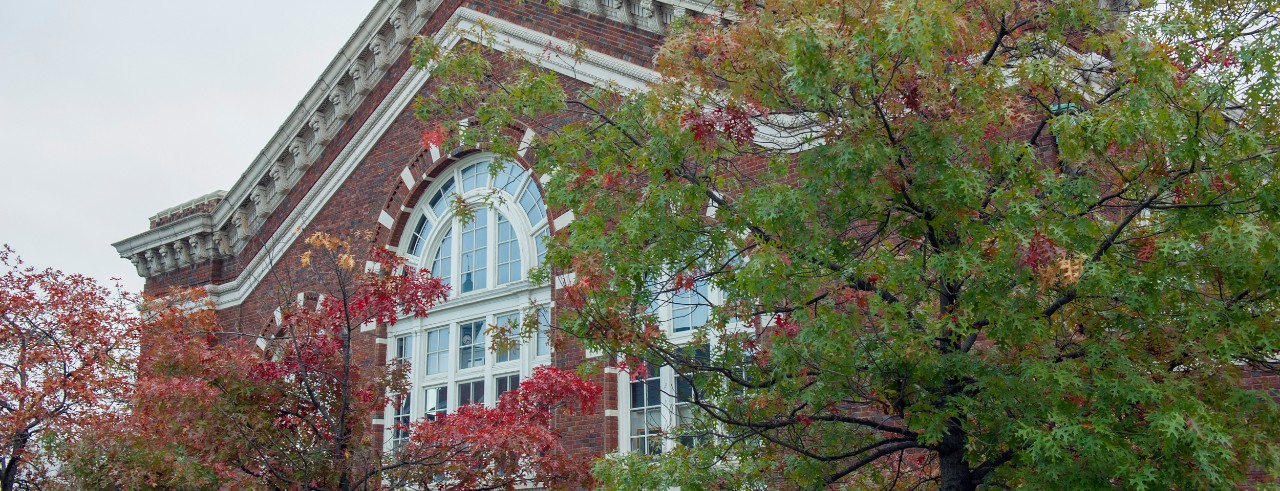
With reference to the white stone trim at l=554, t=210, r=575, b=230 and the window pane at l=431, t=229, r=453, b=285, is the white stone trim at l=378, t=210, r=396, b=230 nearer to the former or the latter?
the window pane at l=431, t=229, r=453, b=285

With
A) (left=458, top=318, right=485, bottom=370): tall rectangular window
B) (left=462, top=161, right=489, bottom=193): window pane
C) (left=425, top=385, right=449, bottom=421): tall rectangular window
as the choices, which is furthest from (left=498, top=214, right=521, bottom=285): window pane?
(left=425, top=385, right=449, bottom=421): tall rectangular window

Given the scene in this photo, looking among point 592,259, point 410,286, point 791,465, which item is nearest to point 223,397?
point 410,286

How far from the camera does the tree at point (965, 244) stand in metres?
6.79

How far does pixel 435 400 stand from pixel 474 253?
2.28 m

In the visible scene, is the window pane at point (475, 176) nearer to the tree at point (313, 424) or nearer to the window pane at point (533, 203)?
the window pane at point (533, 203)

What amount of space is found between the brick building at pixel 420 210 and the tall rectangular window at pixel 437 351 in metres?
0.02

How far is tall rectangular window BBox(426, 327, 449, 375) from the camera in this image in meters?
17.5

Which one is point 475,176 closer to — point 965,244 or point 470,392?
point 470,392

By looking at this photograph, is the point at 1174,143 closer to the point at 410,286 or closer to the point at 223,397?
the point at 410,286

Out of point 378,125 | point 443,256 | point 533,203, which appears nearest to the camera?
point 533,203

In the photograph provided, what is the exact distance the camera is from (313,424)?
38.8 ft

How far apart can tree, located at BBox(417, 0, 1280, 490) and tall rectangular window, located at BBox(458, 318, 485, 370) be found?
7.71m

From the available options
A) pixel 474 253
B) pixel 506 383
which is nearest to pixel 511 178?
pixel 474 253

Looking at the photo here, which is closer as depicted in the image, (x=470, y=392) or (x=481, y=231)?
(x=470, y=392)
